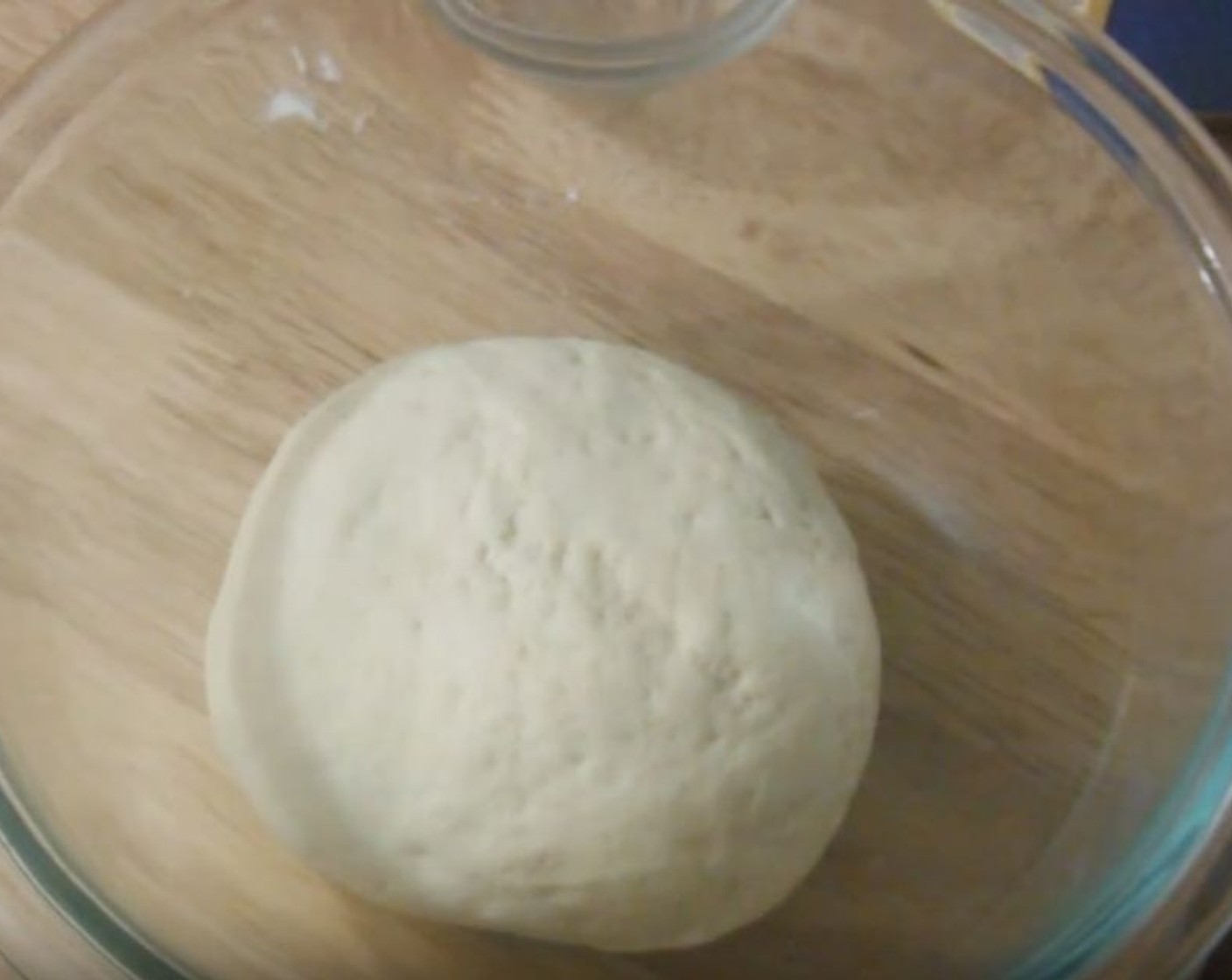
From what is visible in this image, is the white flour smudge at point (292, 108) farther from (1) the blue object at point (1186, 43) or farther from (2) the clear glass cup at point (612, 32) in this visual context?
(1) the blue object at point (1186, 43)

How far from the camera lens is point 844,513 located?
29.4 inches

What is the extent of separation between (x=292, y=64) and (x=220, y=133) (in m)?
0.04

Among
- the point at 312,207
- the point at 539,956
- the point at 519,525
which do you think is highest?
the point at 312,207

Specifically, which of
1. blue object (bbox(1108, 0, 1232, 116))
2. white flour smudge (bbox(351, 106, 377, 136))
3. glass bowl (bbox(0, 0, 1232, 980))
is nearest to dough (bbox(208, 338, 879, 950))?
glass bowl (bbox(0, 0, 1232, 980))

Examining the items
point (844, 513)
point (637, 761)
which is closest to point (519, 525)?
point (637, 761)

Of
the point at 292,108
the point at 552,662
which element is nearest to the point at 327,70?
the point at 292,108

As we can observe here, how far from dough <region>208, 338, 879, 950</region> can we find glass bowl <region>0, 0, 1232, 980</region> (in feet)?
0.24

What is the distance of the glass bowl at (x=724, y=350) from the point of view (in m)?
0.68

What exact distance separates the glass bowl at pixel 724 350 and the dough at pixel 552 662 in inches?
2.9

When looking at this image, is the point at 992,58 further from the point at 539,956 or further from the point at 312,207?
the point at 539,956

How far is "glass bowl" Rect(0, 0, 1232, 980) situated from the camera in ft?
2.22

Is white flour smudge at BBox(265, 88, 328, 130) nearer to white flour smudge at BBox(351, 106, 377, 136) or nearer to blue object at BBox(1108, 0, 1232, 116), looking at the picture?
white flour smudge at BBox(351, 106, 377, 136)

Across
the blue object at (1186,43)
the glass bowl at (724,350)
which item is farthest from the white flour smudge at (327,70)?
the blue object at (1186,43)

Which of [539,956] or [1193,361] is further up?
[1193,361]
